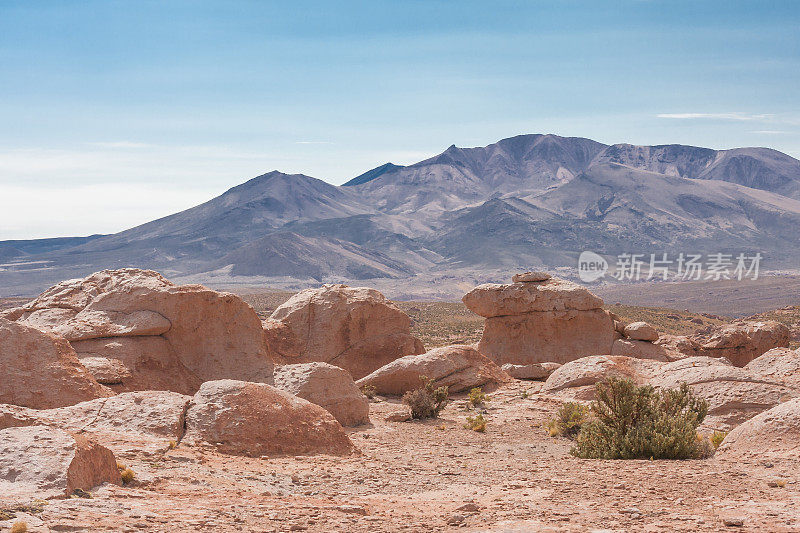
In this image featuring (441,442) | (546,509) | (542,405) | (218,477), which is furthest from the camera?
(542,405)

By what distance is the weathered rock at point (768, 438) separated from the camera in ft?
35.2

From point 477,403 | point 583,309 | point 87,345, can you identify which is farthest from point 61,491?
point 583,309

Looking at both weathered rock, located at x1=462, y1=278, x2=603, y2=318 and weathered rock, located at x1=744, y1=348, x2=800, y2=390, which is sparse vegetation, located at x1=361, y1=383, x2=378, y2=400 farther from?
weathered rock, located at x1=744, y1=348, x2=800, y2=390

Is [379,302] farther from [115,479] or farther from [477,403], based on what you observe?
[115,479]

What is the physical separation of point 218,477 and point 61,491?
2.52 metres

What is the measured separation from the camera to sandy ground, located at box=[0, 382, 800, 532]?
7324mm

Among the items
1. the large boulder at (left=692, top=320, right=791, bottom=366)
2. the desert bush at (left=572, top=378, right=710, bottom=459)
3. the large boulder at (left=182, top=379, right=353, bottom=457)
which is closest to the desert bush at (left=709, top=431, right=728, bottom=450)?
the desert bush at (left=572, top=378, right=710, bottom=459)

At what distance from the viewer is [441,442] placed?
581 inches

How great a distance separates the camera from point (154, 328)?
1747 centimetres

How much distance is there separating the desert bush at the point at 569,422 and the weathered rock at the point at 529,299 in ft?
42.4

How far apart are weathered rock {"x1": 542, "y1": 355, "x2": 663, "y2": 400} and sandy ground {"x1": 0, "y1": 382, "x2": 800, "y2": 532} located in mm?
6987

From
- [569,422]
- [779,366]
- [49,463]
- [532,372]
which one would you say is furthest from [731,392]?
[49,463]

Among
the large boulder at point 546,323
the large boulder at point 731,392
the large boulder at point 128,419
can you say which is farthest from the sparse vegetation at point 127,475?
the large boulder at point 546,323

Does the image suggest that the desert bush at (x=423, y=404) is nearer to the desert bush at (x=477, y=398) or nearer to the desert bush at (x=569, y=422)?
the desert bush at (x=477, y=398)
